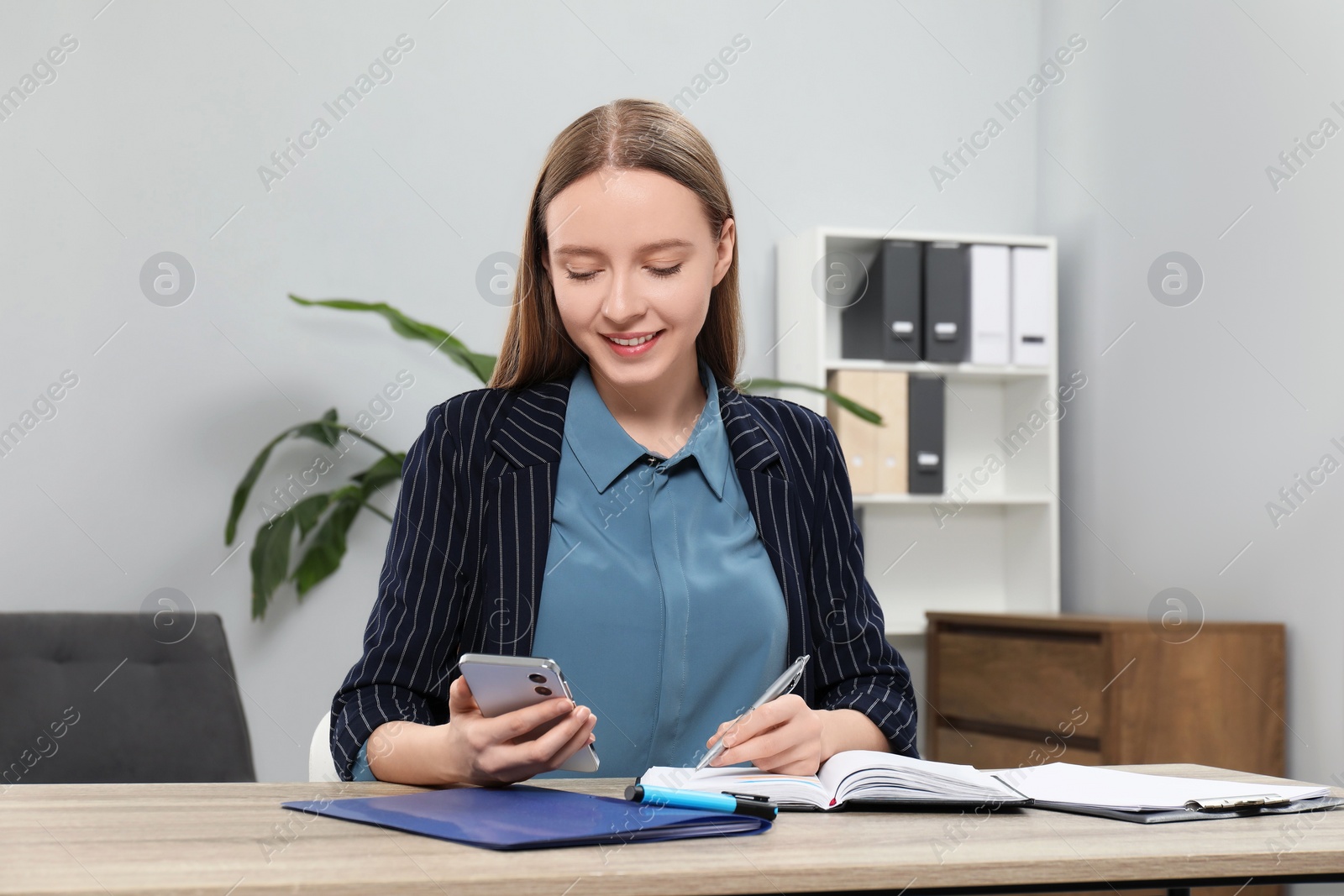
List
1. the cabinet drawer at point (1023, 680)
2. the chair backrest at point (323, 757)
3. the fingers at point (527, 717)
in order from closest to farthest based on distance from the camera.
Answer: the fingers at point (527, 717) → the chair backrest at point (323, 757) → the cabinet drawer at point (1023, 680)

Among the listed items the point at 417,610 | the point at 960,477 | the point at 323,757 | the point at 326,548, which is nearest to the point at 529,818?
the point at 417,610

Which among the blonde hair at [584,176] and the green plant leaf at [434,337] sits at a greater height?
the green plant leaf at [434,337]

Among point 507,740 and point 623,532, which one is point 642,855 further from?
point 623,532

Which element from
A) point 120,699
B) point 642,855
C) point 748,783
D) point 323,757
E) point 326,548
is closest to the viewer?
point 642,855

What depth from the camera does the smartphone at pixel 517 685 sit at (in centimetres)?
87

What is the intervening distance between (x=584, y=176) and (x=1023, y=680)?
85.5 inches

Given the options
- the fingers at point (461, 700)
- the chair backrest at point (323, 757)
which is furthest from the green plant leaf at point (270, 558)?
the fingers at point (461, 700)

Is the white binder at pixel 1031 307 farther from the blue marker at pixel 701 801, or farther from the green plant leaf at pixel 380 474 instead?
the blue marker at pixel 701 801

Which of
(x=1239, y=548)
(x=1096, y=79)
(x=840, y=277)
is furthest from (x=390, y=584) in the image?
(x=1096, y=79)

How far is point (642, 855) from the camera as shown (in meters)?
0.77

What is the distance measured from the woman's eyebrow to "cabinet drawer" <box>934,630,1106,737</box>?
1870 mm

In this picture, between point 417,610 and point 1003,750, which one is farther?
point 1003,750

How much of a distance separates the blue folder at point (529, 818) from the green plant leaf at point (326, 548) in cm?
227

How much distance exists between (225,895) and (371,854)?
0.36 ft
